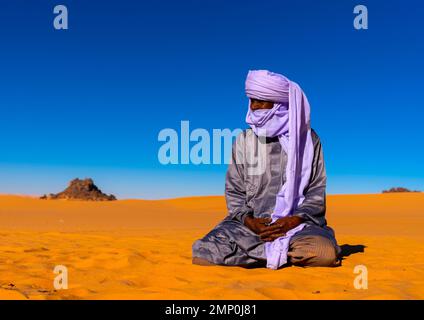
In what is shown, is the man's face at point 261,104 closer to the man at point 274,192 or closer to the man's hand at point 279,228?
the man at point 274,192

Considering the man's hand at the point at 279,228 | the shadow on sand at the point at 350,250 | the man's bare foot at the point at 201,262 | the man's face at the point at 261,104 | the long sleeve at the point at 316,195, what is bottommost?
the shadow on sand at the point at 350,250

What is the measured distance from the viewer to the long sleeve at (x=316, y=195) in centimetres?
519

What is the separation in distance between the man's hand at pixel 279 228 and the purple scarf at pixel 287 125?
0.20 ft

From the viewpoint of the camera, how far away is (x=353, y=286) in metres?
4.04

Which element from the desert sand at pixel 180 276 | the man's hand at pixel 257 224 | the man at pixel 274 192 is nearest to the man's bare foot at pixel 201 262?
the man at pixel 274 192

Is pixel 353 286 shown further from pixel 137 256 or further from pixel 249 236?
pixel 137 256

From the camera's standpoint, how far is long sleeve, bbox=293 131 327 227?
519 cm

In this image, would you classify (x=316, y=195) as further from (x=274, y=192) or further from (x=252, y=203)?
(x=252, y=203)

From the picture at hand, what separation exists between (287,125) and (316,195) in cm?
79

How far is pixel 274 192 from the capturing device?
17.5 ft

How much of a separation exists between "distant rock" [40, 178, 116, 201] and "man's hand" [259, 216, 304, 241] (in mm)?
28084

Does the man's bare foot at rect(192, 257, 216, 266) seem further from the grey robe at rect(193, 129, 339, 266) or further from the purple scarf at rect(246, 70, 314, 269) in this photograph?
the purple scarf at rect(246, 70, 314, 269)

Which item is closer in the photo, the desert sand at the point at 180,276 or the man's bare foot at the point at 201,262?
the desert sand at the point at 180,276

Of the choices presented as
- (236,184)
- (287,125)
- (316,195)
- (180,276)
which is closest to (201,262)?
(180,276)
